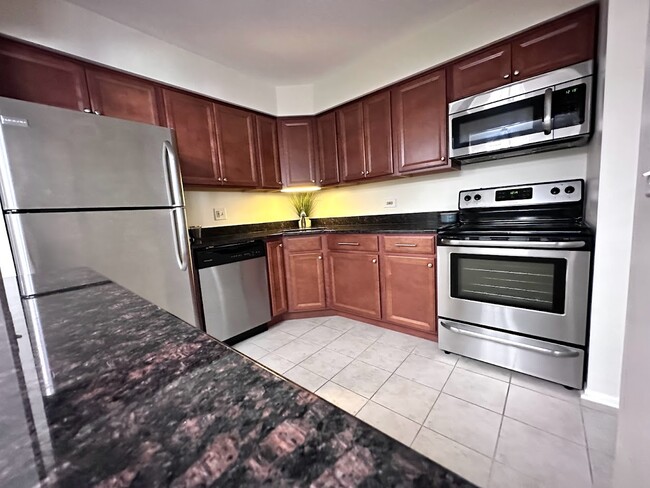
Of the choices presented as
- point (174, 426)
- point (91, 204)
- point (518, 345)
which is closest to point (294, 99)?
point (91, 204)

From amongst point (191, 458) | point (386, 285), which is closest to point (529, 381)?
point (386, 285)

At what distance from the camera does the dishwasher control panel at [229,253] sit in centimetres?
212

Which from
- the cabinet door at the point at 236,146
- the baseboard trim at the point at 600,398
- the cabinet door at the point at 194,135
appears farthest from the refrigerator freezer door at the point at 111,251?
the baseboard trim at the point at 600,398

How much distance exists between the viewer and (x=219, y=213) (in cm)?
279

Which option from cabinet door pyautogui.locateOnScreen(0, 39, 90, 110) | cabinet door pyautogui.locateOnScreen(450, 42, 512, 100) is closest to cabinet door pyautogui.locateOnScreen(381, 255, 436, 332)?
cabinet door pyautogui.locateOnScreen(450, 42, 512, 100)

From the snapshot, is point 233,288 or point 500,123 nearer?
point 500,123

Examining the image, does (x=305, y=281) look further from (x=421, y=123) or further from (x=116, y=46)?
A: (x=116, y=46)

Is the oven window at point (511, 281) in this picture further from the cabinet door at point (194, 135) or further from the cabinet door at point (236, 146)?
the cabinet door at point (194, 135)

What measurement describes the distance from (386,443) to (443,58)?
2.59 m

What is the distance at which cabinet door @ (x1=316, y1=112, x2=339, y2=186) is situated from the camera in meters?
2.88

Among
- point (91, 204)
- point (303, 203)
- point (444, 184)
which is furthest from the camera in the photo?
point (303, 203)

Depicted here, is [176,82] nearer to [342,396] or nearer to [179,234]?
[179,234]

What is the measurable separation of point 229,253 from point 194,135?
1.05m

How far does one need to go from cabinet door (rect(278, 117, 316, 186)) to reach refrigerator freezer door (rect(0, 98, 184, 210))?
1.31m
